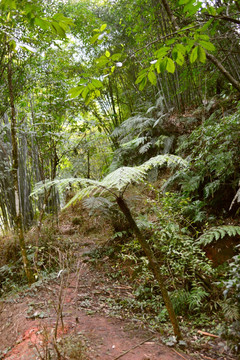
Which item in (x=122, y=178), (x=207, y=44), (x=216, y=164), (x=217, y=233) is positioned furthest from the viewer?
(x=216, y=164)

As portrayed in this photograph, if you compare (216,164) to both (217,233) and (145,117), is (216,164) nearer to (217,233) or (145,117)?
(217,233)

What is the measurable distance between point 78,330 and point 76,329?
0.06ft

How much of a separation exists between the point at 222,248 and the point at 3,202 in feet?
12.7

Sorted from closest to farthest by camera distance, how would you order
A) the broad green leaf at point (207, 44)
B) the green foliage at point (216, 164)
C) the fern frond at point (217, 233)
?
the broad green leaf at point (207, 44) → the fern frond at point (217, 233) → the green foliage at point (216, 164)

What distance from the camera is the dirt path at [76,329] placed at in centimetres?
161

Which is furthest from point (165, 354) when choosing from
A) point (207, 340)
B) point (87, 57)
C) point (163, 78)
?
point (87, 57)

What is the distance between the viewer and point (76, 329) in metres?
1.89

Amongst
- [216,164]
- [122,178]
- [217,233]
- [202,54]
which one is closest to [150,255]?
[122,178]

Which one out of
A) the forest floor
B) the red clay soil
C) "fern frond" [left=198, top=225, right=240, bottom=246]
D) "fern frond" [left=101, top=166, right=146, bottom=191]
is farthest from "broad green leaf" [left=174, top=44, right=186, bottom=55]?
"fern frond" [left=198, top=225, right=240, bottom=246]

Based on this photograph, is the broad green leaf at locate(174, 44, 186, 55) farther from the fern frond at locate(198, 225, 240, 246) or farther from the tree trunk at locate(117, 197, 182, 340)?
the fern frond at locate(198, 225, 240, 246)

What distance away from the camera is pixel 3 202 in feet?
14.5

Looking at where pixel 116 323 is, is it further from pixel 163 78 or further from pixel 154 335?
pixel 163 78

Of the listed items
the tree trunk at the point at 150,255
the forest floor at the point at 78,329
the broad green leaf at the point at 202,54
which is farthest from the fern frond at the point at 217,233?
the broad green leaf at the point at 202,54

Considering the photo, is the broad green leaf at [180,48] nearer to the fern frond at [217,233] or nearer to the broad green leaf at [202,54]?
the broad green leaf at [202,54]
